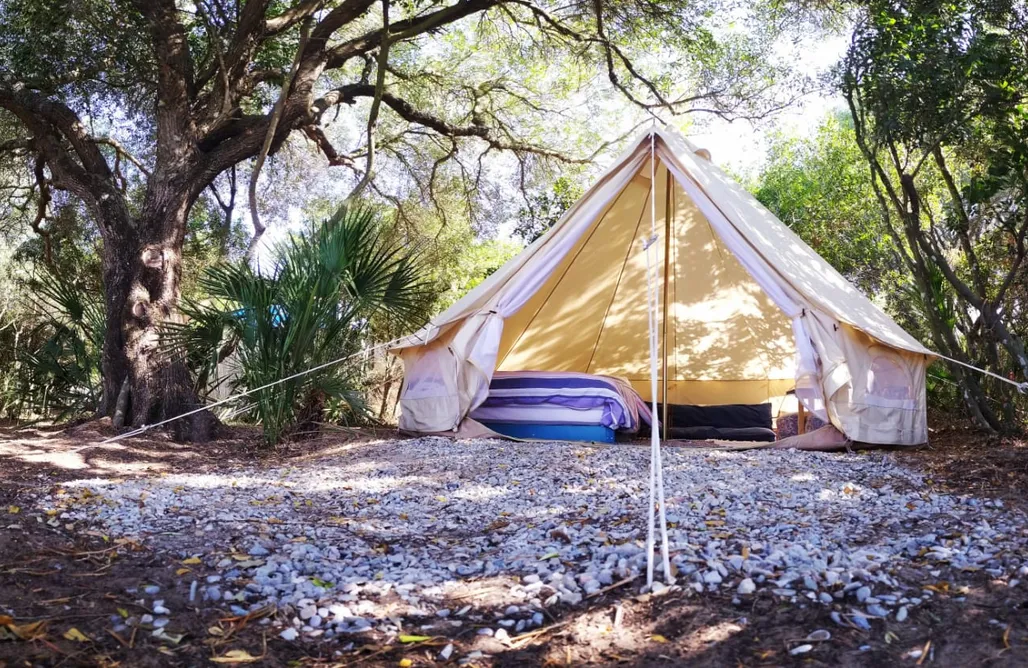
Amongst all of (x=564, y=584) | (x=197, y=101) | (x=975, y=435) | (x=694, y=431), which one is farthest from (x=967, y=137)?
(x=197, y=101)

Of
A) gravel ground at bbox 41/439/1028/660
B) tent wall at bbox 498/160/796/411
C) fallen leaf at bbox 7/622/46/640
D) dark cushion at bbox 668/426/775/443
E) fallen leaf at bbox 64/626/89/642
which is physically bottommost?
fallen leaf at bbox 64/626/89/642

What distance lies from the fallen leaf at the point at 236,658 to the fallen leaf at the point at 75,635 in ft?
0.98

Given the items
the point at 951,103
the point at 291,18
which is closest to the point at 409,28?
the point at 291,18

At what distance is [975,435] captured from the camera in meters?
5.65

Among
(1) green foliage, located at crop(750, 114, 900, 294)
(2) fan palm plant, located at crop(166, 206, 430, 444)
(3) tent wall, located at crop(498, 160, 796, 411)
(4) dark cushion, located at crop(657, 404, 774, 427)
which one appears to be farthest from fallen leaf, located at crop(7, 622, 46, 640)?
(1) green foliage, located at crop(750, 114, 900, 294)

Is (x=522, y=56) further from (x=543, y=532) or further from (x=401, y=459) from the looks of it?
(x=543, y=532)

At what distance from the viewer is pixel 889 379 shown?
528 centimetres

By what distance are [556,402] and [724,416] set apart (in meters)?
1.93

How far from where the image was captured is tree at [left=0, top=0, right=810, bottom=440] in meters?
6.02

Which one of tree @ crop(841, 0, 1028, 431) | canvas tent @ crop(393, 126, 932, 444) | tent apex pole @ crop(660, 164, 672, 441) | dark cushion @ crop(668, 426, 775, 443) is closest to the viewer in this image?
tree @ crop(841, 0, 1028, 431)

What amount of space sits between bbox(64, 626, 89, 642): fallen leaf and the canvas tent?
3.39 metres

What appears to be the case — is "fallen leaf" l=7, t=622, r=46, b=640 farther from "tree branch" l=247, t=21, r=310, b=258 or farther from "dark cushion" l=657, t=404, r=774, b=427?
"dark cushion" l=657, t=404, r=774, b=427

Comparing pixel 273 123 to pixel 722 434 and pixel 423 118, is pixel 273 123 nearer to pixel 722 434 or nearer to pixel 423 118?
pixel 423 118

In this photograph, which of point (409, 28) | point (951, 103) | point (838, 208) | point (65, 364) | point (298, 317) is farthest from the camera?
point (838, 208)
